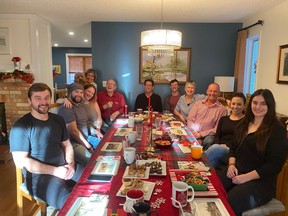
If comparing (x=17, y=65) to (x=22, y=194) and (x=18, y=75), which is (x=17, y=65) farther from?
(x=22, y=194)

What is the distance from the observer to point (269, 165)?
151 cm

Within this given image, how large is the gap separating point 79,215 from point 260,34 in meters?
3.78

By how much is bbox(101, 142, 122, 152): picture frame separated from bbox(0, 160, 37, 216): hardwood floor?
3.66ft

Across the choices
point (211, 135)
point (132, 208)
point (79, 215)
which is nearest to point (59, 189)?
point (79, 215)

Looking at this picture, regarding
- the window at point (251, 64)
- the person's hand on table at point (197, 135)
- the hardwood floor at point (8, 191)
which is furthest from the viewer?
the window at point (251, 64)

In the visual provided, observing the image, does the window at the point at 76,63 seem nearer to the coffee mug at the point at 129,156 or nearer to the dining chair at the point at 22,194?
the dining chair at the point at 22,194

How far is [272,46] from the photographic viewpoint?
10.5 feet

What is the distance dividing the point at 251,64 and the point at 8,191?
14.0 ft

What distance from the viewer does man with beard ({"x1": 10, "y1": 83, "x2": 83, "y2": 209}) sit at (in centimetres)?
155

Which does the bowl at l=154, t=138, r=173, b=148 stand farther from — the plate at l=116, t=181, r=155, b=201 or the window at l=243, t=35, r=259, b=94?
the window at l=243, t=35, r=259, b=94

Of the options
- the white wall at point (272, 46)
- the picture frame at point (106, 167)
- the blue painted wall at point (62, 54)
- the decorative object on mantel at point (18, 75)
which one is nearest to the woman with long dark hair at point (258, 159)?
the picture frame at point (106, 167)

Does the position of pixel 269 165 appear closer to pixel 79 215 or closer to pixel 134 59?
pixel 79 215

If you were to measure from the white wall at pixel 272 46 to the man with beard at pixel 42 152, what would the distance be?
8.91ft

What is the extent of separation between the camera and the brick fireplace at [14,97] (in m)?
3.91
